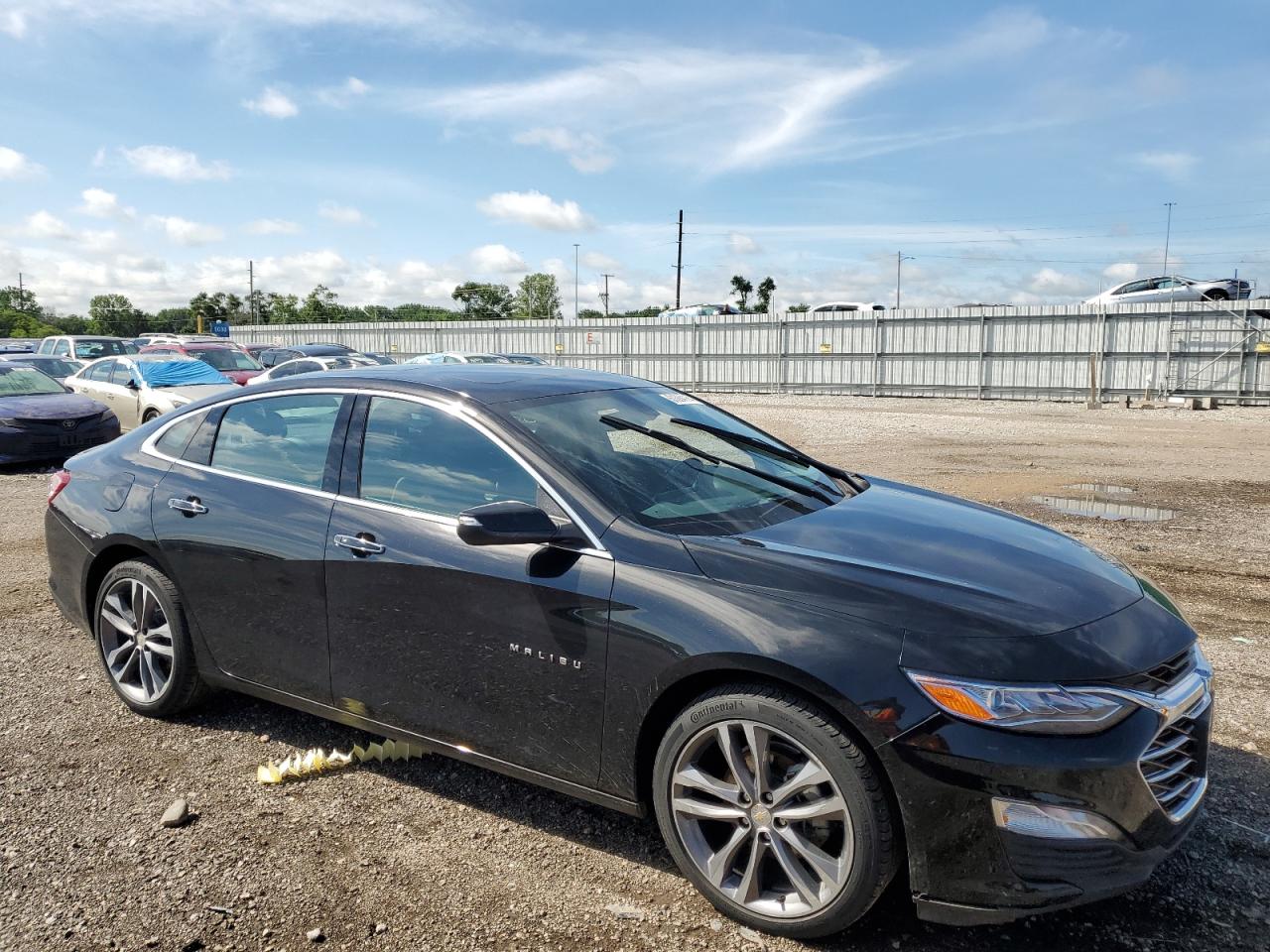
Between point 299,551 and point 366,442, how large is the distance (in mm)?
478

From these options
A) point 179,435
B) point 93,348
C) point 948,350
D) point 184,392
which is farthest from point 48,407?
point 948,350

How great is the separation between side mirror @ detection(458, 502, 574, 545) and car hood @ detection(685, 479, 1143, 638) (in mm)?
451

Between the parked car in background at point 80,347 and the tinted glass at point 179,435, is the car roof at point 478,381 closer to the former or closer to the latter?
the tinted glass at point 179,435

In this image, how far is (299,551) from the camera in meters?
3.53

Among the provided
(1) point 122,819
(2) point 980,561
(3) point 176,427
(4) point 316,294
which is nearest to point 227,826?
(1) point 122,819

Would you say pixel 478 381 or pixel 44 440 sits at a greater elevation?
pixel 478 381

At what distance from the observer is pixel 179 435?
4215mm

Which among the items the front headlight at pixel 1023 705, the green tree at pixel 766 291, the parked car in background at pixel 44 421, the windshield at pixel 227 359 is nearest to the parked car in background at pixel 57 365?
the windshield at pixel 227 359

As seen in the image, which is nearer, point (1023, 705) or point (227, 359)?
point (1023, 705)

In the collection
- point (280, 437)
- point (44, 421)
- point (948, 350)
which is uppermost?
point (948, 350)

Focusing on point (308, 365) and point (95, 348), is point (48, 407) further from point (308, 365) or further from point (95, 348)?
point (95, 348)

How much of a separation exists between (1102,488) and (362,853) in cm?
989

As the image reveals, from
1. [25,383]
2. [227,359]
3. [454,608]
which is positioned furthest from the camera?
[227,359]

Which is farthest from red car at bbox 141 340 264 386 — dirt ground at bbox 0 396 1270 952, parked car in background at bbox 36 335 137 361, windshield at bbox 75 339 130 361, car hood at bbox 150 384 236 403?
dirt ground at bbox 0 396 1270 952
